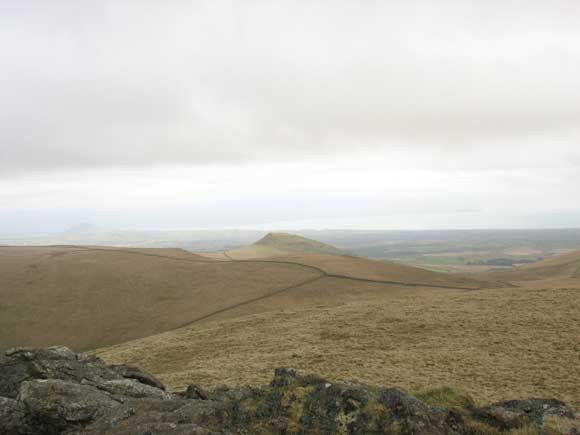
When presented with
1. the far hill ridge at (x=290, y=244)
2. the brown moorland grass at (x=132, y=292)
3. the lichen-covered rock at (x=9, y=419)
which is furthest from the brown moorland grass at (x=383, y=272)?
the far hill ridge at (x=290, y=244)

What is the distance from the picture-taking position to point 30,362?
Answer: 8891 mm

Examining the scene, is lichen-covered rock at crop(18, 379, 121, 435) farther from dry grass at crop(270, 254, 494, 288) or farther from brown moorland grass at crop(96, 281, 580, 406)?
dry grass at crop(270, 254, 494, 288)

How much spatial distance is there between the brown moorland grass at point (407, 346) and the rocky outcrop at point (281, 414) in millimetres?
5663

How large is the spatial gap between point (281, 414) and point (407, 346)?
13.1 metres

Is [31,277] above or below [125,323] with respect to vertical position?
above

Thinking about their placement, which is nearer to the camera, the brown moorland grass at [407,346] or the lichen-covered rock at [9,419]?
the lichen-covered rock at [9,419]

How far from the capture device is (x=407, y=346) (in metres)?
18.0

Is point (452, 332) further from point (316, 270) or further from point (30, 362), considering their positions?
point (316, 270)

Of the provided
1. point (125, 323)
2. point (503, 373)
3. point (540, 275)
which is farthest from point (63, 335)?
point (540, 275)

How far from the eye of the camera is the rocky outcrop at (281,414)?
6230mm

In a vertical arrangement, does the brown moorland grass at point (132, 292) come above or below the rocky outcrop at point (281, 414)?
below

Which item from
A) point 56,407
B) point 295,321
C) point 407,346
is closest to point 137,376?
point 56,407

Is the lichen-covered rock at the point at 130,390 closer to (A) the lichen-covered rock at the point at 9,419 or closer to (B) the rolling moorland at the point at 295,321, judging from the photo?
(A) the lichen-covered rock at the point at 9,419

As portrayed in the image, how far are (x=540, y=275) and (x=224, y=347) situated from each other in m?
70.7
